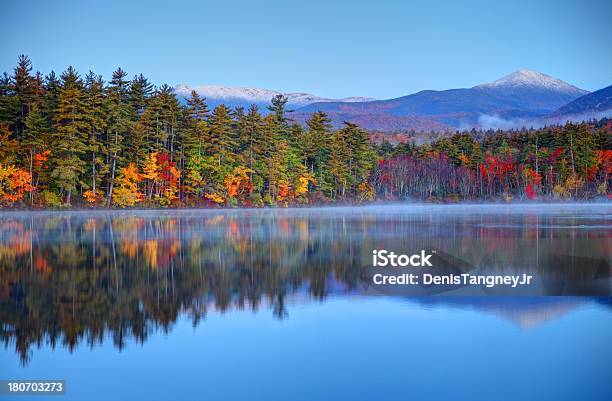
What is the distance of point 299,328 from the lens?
1021 cm

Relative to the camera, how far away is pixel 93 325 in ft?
33.3

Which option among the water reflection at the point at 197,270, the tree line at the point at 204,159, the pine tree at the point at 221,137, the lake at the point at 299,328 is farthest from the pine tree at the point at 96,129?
the lake at the point at 299,328

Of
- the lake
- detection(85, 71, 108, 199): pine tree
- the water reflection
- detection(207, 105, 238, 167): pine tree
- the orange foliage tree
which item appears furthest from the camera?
detection(207, 105, 238, 167): pine tree

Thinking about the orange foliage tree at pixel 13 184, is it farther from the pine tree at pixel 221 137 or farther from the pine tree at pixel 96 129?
the pine tree at pixel 221 137

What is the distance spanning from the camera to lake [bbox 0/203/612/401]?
7754 millimetres

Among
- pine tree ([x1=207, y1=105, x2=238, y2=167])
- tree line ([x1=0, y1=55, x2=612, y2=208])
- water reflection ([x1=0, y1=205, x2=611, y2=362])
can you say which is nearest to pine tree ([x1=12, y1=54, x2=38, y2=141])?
tree line ([x1=0, y1=55, x2=612, y2=208])

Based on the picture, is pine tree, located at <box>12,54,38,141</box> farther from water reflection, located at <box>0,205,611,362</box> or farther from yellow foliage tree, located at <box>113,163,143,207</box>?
water reflection, located at <box>0,205,611,362</box>

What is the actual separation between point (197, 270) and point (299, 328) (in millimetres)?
6354

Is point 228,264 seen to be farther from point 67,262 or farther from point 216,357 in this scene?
point 216,357

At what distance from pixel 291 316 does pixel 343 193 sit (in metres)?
60.1

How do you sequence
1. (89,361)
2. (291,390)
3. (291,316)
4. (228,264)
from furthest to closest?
(228,264) < (291,316) < (89,361) < (291,390)

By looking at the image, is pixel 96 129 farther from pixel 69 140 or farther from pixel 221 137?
pixel 221 137

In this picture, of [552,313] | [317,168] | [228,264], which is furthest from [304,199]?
[552,313]

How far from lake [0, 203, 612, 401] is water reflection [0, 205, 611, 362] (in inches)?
2.2
